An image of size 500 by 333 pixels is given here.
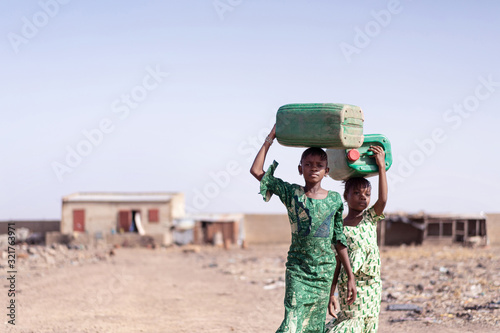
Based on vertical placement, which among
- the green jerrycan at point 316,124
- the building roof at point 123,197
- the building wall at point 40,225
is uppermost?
the green jerrycan at point 316,124

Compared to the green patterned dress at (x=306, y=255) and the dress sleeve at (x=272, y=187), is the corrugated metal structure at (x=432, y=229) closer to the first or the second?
the green patterned dress at (x=306, y=255)

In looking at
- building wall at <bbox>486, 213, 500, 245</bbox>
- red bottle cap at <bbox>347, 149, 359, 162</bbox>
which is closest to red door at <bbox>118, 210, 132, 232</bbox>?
building wall at <bbox>486, 213, 500, 245</bbox>

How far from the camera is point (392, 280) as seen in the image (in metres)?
12.3

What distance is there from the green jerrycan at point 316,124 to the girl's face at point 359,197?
2.04 feet

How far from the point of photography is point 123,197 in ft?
102

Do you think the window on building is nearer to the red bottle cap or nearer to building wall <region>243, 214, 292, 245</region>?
building wall <region>243, 214, 292, 245</region>

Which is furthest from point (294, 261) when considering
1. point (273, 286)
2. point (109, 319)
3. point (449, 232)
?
point (449, 232)

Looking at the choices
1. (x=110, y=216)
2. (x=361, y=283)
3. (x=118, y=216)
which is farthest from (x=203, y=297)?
(x=110, y=216)

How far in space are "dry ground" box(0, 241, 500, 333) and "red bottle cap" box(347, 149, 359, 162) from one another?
12.1 feet

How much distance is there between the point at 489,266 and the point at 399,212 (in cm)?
1275

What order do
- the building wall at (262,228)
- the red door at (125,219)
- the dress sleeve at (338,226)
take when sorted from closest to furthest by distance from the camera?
the dress sleeve at (338,226) → the red door at (125,219) → the building wall at (262,228)

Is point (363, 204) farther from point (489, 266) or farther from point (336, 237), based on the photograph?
point (489, 266)

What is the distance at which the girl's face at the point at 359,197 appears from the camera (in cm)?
438

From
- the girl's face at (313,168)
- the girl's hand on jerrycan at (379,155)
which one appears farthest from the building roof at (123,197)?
the girl's face at (313,168)
